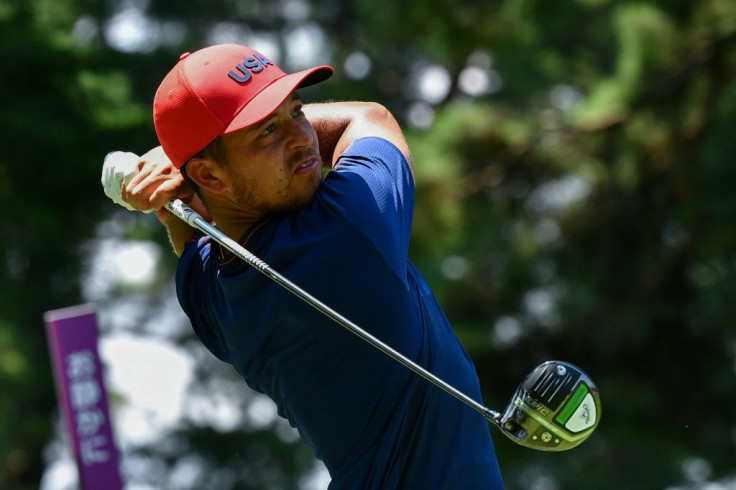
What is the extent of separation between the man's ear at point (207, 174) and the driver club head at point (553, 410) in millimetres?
824

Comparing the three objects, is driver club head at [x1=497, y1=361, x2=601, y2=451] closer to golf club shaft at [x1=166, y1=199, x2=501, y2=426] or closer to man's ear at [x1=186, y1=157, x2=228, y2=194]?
golf club shaft at [x1=166, y1=199, x2=501, y2=426]

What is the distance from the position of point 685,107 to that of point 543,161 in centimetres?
127

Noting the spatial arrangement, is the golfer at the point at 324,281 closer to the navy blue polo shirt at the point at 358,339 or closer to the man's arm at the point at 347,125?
the navy blue polo shirt at the point at 358,339

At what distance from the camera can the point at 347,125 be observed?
334 centimetres

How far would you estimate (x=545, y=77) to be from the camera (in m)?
16.6

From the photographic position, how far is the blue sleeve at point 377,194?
283 cm

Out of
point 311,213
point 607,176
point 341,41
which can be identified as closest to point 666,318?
point 607,176

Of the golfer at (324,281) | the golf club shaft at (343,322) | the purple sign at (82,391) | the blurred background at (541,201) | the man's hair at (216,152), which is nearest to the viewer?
the golf club shaft at (343,322)

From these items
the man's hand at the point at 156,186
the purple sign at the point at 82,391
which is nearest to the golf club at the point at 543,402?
the man's hand at the point at 156,186

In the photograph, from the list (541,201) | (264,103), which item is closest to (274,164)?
(264,103)

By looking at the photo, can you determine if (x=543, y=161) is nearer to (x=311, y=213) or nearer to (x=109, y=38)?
(x=109, y=38)

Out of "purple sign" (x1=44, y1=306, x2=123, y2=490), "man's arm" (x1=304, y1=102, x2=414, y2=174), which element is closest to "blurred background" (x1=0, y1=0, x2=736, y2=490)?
"purple sign" (x1=44, y1=306, x2=123, y2=490)

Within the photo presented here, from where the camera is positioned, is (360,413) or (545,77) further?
(545,77)

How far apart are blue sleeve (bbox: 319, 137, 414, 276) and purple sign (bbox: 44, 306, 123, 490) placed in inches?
173
